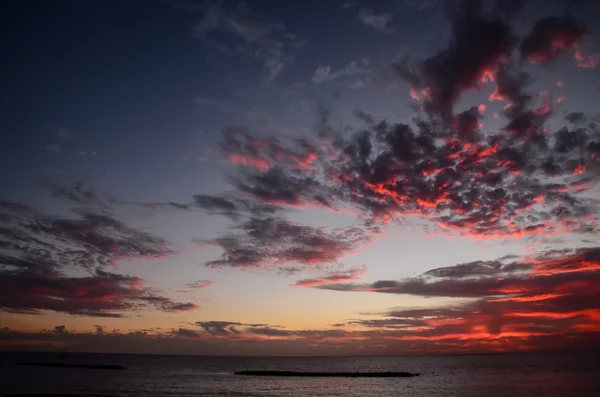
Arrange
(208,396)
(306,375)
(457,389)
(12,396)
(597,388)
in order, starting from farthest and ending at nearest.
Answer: (306,375), (457,389), (597,388), (208,396), (12,396)

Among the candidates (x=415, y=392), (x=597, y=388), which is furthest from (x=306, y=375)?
(x=597, y=388)

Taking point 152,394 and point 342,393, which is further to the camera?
point 342,393

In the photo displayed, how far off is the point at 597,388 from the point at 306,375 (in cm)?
7419

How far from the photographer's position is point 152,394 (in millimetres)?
71500

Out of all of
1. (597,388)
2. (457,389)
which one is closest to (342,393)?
(457,389)

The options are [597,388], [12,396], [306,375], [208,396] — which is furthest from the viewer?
[306,375]

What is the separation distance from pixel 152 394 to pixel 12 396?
67.6ft

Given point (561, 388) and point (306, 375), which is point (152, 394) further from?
point (561, 388)

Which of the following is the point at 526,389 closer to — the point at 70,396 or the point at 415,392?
the point at 415,392

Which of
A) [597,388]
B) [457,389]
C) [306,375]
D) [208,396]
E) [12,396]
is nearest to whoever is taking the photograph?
[12,396]

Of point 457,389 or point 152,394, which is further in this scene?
point 457,389

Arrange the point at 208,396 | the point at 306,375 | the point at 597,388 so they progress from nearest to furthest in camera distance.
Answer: the point at 208,396 < the point at 597,388 < the point at 306,375

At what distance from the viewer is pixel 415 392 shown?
79000 millimetres

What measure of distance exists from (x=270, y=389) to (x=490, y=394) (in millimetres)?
41783
